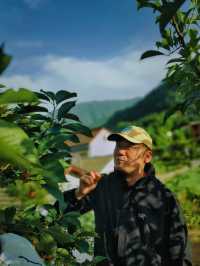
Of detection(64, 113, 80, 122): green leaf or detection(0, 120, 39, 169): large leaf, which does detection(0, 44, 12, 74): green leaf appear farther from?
detection(64, 113, 80, 122): green leaf

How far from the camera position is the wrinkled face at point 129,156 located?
3.02 m

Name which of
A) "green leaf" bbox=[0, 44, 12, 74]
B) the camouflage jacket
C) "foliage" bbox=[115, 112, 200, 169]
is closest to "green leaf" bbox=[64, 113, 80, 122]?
the camouflage jacket

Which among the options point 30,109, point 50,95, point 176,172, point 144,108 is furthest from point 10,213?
point 144,108

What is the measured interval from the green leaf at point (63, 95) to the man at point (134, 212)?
0.94 metres

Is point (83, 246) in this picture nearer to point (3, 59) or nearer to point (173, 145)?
A: point (3, 59)

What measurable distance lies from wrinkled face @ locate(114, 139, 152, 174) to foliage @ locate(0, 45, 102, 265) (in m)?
1.10

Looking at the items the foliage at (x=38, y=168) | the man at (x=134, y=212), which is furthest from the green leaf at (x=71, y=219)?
the man at (x=134, y=212)

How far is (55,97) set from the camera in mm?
1856

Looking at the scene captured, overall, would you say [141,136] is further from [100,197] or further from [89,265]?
[89,265]

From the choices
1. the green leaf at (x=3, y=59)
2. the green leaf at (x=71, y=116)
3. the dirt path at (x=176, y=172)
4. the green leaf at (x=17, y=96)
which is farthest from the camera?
the dirt path at (x=176, y=172)

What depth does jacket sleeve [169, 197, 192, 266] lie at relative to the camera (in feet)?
9.46

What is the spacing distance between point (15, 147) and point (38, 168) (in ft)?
0.24

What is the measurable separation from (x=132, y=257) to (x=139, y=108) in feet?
223

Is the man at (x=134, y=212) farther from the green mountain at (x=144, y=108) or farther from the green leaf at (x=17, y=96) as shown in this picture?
the green mountain at (x=144, y=108)
